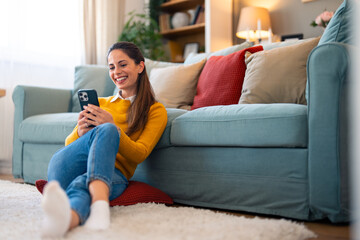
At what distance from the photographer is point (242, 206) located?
1.48 metres

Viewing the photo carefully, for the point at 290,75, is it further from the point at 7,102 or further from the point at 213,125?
the point at 7,102

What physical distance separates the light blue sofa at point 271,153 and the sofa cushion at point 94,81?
115 centimetres

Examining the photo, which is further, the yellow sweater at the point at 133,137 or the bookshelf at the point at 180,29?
the bookshelf at the point at 180,29

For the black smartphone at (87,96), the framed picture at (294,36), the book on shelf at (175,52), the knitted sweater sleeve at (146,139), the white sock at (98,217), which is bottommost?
the white sock at (98,217)

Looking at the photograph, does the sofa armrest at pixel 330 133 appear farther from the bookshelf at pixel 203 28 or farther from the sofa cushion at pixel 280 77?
the bookshelf at pixel 203 28

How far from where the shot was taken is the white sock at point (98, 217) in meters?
1.04

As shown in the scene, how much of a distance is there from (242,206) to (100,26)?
292 centimetres

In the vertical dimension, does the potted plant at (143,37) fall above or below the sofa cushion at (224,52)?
above

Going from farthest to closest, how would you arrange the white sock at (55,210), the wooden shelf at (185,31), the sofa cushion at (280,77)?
the wooden shelf at (185,31), the sofa cushion at (280,77), the white sock at (55,210)

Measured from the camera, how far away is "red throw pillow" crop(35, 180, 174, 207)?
1.45 metres

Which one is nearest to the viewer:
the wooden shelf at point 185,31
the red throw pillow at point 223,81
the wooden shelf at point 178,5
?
the red throw pillow at point 223,81

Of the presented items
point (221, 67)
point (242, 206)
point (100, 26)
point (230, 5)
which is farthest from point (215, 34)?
point (242, 206)

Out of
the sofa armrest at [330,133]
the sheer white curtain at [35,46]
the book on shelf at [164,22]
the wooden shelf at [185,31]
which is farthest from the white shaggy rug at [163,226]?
the book on shelf at [164,22]

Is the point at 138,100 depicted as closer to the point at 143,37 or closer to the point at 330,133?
the point at 330,133
